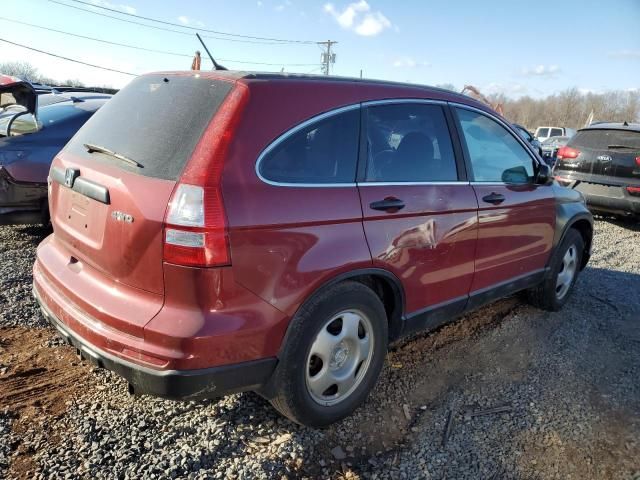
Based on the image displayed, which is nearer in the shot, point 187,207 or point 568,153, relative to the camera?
point 187,207

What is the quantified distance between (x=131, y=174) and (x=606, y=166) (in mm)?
8228

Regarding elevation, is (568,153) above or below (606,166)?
above

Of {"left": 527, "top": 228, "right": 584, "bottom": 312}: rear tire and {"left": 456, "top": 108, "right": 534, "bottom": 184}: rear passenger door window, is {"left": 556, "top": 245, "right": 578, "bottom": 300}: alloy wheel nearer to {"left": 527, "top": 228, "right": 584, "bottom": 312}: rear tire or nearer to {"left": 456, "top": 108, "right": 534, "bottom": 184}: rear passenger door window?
{"left": 527, "top": 228, "right": 584, "bottom": 312}: rear tire

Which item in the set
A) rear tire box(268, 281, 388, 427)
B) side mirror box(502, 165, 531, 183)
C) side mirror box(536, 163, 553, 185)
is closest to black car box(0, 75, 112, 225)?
rear tire box(268, 281, 388, 427)

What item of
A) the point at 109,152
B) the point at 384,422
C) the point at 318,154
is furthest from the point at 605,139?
the point at 109,152

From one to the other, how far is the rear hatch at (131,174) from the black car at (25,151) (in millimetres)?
2556

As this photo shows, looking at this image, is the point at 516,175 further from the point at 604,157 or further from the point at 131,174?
the point at 604,157

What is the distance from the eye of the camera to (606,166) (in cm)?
810

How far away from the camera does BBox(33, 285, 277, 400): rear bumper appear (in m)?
2.05

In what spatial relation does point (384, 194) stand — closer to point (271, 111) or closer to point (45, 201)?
point (271, 111)

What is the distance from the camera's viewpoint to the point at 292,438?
259cm

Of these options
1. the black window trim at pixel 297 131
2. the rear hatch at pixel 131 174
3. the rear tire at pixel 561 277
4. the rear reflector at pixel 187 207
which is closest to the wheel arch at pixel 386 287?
the black window trim at pixel 297 131

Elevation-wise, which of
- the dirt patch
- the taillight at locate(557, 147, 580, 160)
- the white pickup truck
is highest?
the white pickup truck

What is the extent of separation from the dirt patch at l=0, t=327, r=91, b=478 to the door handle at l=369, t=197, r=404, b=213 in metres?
2.01
